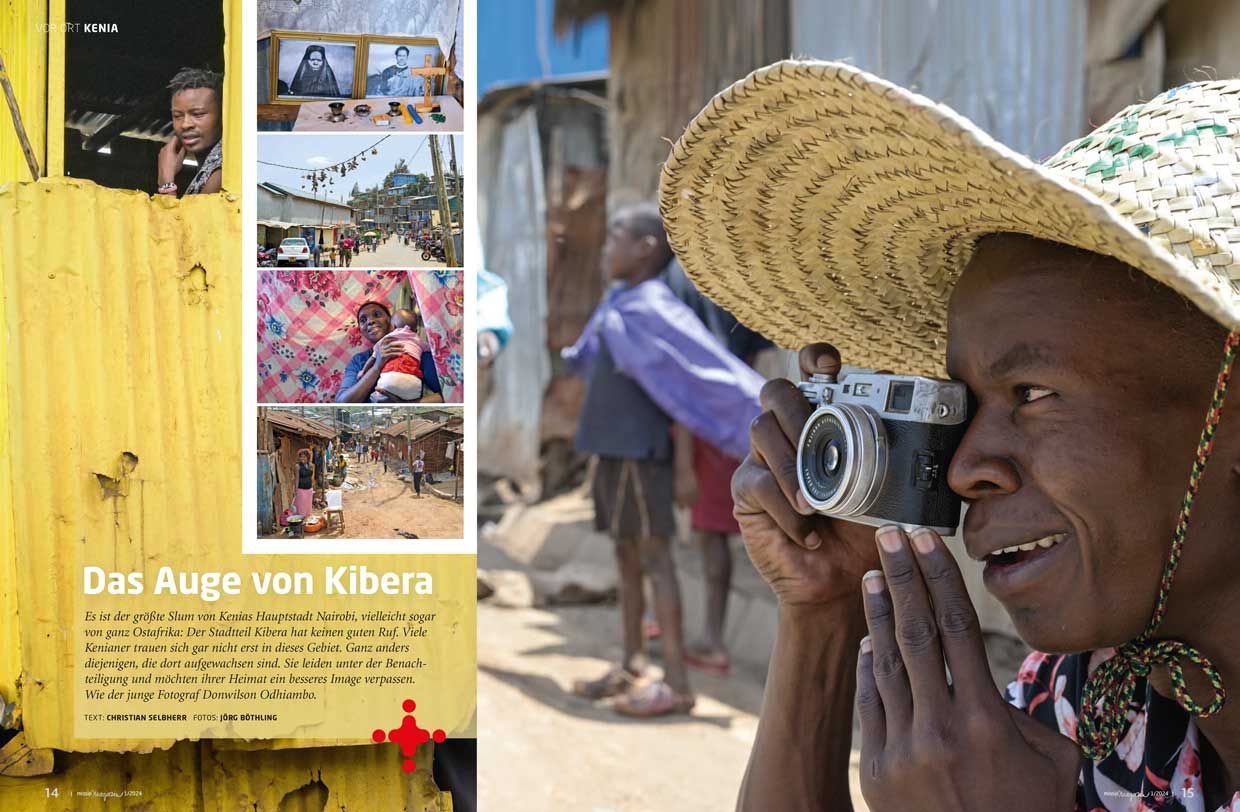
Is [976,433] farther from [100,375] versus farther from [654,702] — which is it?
[654,702]

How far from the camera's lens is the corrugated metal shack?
1.45 m

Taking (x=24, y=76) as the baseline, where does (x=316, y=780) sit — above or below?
below

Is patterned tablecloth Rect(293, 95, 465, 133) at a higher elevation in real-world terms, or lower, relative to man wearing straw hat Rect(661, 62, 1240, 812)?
higher

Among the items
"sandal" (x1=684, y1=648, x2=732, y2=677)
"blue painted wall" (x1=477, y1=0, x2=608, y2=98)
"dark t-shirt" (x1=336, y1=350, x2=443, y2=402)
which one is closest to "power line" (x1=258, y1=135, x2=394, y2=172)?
"dark t-shirt" (x1=336, y1=350, x2=443, y2=402)

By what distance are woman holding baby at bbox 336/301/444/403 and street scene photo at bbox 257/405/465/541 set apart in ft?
0.06

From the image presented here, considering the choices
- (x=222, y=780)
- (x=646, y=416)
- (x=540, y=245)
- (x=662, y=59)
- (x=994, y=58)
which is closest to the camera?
(x=222, y=780)

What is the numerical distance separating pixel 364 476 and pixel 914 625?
68 centimetres

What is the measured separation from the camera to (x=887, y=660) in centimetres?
130

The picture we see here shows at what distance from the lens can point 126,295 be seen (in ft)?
4.78

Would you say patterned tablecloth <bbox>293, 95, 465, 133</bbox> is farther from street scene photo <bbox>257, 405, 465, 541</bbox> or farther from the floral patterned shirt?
the floral patterned shirt

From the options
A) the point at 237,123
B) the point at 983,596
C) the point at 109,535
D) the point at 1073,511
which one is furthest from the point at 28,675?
the point at 983,596

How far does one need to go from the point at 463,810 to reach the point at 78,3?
1.10m

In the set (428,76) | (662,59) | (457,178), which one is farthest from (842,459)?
(662,59)

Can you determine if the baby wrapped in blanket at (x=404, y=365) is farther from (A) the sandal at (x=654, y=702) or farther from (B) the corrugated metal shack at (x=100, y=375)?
(A) the sandal at (x=654, y=702)
